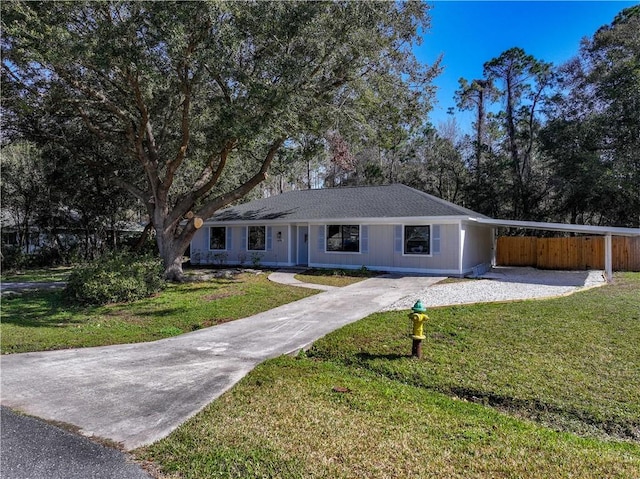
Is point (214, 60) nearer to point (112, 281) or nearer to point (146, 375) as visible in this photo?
point (112, 281)

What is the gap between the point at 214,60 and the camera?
968 cm

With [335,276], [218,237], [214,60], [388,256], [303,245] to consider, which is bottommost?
[335,276]

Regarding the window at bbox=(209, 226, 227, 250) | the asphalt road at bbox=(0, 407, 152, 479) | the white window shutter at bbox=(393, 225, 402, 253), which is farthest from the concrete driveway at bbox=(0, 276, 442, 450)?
the window at bbox=(209, 226, 227, 250)

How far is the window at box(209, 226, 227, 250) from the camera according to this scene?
20.2 metres

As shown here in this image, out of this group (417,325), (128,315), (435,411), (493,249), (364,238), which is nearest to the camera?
(435,411)

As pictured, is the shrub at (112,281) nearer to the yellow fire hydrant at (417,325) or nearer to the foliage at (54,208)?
the yellow fire hydrant at (417,325)

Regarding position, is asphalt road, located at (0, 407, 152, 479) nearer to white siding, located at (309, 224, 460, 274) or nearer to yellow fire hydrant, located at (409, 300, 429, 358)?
yellow fire hydrant, located at (409, 300, 429, 358)

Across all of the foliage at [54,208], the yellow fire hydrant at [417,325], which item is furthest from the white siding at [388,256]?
the foliage at [54,208]

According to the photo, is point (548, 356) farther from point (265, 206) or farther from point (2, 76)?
point (265, 206)

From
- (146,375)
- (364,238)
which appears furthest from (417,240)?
(146,375)

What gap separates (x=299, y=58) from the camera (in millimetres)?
10578

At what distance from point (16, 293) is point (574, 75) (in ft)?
97.4

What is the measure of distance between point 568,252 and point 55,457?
66.8 ft

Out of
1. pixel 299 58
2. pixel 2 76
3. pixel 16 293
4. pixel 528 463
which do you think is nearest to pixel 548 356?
pixel 528 463
